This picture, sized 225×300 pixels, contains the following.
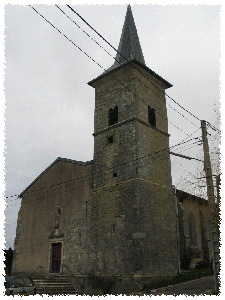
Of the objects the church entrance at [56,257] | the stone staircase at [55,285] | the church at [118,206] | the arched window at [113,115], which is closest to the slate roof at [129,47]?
the church at [118,206]

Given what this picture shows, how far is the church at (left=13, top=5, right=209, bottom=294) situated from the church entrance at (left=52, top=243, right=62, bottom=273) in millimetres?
67

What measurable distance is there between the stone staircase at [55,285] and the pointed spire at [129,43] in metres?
15.9

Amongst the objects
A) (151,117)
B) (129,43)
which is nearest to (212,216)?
(151,117)

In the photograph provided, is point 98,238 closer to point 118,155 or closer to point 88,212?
point 88,212

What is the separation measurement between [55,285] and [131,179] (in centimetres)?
803

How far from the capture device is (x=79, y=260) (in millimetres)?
19734

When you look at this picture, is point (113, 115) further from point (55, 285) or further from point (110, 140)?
point (55, 285)

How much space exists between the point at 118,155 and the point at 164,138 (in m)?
4.27

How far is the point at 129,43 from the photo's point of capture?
2517cm

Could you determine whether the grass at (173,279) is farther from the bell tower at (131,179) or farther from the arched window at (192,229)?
the arched window at (192,229)

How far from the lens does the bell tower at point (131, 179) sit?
1750 centimetres

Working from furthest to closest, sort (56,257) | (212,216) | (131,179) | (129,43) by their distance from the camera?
(129,43) → (56,257) → (131,179) → (212,216)

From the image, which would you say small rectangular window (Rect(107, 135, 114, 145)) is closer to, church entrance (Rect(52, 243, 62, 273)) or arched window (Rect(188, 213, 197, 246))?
church entrance (Rect(52, 243, 62, 273))

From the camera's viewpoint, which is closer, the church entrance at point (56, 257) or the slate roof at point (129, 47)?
the church entrance at point (56, 257)
